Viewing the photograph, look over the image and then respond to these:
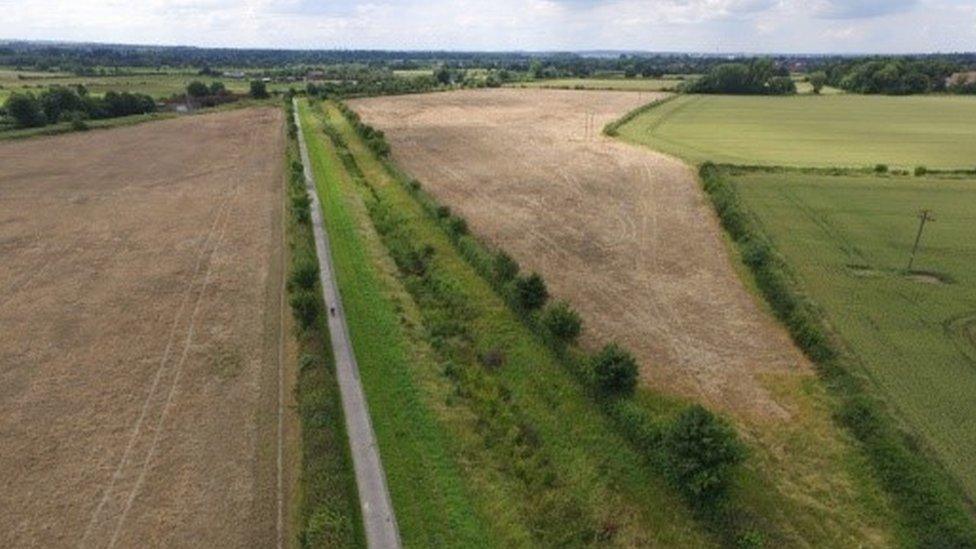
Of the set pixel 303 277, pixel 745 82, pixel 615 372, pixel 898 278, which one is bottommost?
pixel 898 278

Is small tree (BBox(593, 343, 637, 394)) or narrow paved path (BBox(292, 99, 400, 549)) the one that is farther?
small tree (BBox(593, 343, 637, 394))

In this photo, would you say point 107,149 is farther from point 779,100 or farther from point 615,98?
point 779,100

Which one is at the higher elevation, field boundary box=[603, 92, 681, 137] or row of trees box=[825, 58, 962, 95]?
row of trees box=[825, 58, 962, 95]

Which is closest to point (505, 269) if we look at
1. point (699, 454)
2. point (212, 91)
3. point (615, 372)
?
point (615, 372)

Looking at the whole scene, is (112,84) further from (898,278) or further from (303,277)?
(898,278)

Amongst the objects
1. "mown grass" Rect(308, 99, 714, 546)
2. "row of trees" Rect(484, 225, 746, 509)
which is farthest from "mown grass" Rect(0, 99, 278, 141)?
"row of trees" Rect(484, 225, 746, 509)

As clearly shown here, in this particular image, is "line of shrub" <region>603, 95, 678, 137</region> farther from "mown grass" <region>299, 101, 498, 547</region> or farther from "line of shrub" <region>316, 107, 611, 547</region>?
"mown grass" <region>299, 101, 498, 547</region>

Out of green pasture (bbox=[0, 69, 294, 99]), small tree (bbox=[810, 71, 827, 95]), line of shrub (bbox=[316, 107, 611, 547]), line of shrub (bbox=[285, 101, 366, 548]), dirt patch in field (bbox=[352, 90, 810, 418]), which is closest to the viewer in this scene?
line of shrub (bbox=[285, 101, 366, 548])
